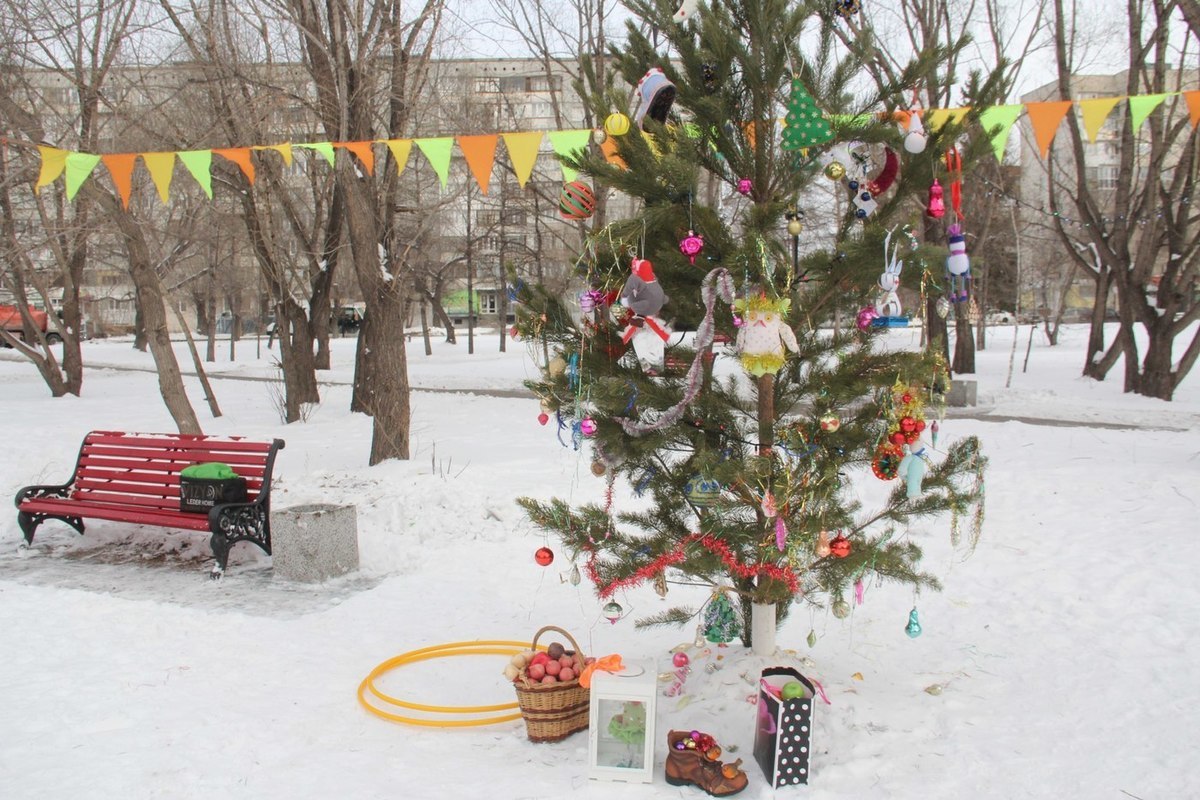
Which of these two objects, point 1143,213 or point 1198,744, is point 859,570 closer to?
point 1198,744

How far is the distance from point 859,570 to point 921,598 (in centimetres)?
206

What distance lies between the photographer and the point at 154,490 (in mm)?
6945

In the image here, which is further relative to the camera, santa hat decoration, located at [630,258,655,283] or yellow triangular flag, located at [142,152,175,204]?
yellow triangular flag, located at [142,152,175,204]

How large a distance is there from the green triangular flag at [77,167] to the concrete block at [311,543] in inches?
160

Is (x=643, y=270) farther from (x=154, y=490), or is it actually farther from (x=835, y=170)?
(x=154, y=490)

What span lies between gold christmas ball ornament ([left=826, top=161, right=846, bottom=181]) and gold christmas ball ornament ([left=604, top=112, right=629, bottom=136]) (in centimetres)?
82

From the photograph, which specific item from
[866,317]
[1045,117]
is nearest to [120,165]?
[866,317]

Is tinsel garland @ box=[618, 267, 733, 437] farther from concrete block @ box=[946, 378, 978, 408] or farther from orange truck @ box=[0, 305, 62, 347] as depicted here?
orange truck @ box=[0, 305, 62, 347]

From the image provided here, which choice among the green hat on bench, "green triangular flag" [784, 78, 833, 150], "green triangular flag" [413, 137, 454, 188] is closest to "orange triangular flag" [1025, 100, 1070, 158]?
"green triangular flag" [784, 78, 833, 150]

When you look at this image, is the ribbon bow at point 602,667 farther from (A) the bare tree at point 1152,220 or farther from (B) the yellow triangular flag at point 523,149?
(A) the bare tree at point 1152,220

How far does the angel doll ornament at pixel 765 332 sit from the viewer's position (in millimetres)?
3141

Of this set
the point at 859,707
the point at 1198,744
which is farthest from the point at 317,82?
the point at 1198,744

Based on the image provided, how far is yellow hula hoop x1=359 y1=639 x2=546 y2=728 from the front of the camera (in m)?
3.89

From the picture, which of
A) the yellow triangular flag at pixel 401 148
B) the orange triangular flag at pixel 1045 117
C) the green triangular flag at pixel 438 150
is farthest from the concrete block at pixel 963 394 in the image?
the yellow triangular flag at pixel 401 148
